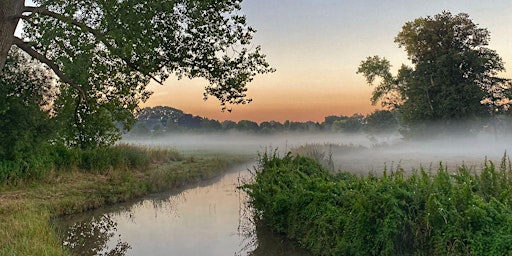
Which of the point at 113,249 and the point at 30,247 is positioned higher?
the point at 30,247

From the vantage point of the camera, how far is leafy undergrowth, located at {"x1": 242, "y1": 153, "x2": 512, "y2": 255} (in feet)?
16.4

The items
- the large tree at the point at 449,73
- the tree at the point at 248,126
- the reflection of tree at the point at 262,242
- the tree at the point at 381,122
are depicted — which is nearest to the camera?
the reflection of tree at the point at 262,242

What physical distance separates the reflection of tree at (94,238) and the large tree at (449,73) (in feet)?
98.7

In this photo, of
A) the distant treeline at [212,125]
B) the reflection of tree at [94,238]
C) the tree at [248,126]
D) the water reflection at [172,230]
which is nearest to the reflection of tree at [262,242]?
the water reflection at [172,230]

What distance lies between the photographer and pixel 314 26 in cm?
1923

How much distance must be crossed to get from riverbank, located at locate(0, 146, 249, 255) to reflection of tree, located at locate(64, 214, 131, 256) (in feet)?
2.13

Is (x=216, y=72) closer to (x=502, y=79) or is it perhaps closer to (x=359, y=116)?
(x=502, y=79)

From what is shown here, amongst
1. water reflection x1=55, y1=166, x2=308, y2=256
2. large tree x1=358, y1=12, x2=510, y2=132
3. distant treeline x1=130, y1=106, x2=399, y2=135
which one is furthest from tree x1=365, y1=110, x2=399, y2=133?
water reflection x1=55, y1=166, x2=308, y2=256

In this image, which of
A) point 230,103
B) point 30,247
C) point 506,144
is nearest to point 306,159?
point 230,103

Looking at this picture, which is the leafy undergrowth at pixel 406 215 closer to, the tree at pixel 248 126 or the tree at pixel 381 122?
the tree at pixel 381 122

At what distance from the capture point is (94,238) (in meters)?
9.18

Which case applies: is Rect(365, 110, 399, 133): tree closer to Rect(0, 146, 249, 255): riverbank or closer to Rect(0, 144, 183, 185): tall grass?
Rect(0, 146, 249, 255): riverbank

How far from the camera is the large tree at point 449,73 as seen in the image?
31.5 meters

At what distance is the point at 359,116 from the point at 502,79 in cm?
4707
